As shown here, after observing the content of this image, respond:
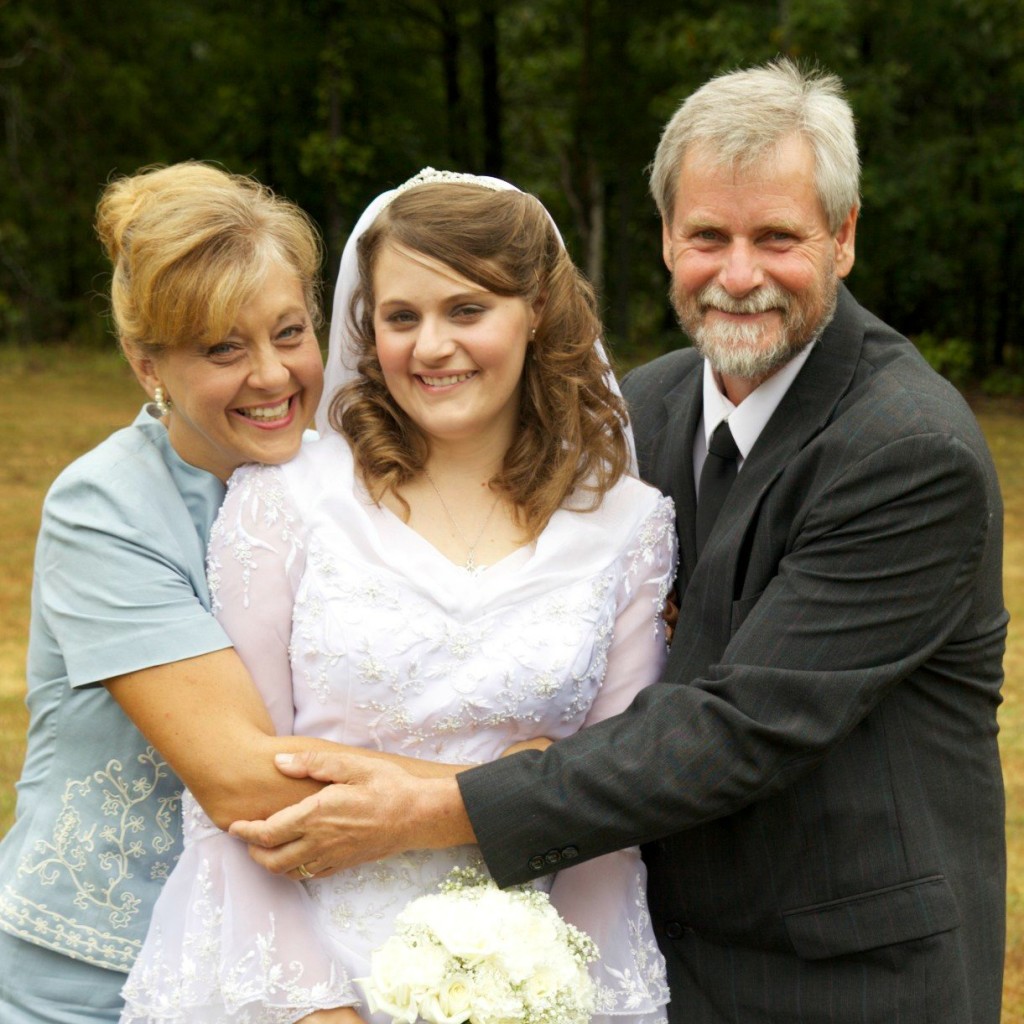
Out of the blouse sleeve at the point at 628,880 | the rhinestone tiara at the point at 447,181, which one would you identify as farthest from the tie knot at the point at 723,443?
the rhinestone tiara at the point at 447,181

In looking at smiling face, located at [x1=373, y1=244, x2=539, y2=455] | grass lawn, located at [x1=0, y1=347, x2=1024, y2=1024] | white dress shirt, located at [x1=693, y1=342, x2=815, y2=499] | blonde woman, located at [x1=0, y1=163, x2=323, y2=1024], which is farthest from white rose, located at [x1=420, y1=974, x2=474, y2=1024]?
grass lawn, located at [x1=0, y1=347, x2=1024, y2=1024]

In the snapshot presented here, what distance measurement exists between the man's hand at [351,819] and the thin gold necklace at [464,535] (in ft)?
1.59

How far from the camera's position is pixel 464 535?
3.27 meters

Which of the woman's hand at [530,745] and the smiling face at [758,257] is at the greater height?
the smiling face at [758,257]

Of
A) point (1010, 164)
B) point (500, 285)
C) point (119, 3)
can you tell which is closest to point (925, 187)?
point (1010, 164)

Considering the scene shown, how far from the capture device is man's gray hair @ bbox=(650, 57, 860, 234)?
10.6ft

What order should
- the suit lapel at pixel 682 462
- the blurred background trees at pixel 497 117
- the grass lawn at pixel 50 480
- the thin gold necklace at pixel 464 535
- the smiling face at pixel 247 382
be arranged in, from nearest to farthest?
the smiling face at pixel 247 382, the thin gold necklace at pixel 464 535, the suit lapel at pixel 682 462, the grass lawn at pixel 50 480, the blurred background trees at pixel 497 117

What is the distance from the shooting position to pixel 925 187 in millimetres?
23672

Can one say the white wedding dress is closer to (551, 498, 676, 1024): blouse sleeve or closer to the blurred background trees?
(551, 498, 676, 1024): blouse sleeve

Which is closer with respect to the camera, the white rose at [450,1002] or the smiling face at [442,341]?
the white rose at [450,1002]

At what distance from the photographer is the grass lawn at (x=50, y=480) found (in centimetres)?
724

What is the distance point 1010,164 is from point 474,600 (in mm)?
21893

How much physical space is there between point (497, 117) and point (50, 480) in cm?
1592

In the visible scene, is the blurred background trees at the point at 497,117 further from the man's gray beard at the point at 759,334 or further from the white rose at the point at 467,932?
the white rose at the point at 467,932
